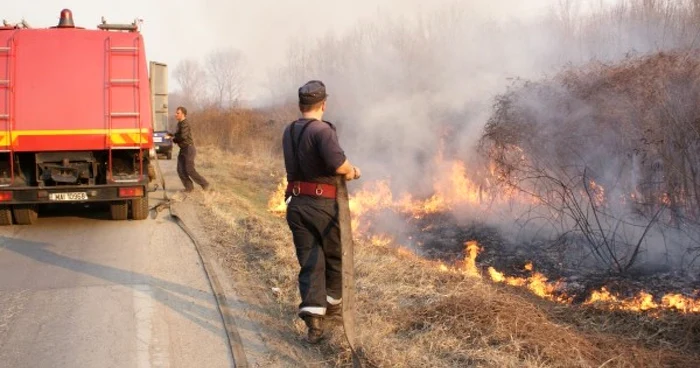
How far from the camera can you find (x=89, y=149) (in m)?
7.95

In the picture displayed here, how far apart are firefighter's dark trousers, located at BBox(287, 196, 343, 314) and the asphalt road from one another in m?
0.76

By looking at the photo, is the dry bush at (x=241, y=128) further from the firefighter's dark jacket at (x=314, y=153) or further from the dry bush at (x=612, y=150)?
the firefighter's dark jacket at (x=314, y=153)

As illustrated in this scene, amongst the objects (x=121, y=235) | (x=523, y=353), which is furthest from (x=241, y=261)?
(x=523, y=353)

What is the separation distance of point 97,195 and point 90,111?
1.24 m

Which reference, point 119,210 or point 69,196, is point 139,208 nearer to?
point 119,210

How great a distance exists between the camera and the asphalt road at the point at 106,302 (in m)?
3.91

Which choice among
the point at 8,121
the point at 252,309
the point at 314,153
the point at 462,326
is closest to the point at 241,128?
the point at 8,121

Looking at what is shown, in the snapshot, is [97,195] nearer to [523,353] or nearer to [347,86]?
[523,353]

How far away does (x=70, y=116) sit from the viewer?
789cm

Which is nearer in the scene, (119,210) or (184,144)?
(119,210)

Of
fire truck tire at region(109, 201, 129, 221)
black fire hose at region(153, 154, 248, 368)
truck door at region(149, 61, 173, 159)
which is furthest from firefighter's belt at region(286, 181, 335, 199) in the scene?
truck door at region(149, 61, 173, 159)

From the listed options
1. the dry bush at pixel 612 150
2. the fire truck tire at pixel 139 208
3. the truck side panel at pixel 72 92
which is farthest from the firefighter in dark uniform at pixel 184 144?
the dry bush at pixel 612 150

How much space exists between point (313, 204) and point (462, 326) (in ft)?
4.65

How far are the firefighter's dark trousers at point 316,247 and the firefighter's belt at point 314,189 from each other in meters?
0.03
